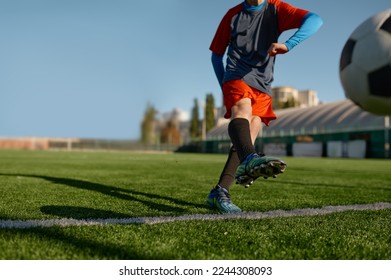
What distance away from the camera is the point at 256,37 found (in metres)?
3.29

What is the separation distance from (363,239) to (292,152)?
3539cm

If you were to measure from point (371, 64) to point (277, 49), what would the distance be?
11.6 feet

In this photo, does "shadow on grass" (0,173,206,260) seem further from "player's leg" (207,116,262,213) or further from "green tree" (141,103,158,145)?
"green tree" (141,103,158,145)

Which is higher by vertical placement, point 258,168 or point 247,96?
point 247,96

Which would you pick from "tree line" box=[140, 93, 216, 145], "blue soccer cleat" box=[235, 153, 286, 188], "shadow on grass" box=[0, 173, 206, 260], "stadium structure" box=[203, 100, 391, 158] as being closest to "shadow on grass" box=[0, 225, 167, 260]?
"shadow on grass" box=[0, 173, 206, 260]

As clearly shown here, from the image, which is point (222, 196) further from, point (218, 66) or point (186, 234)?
point (218, 66)

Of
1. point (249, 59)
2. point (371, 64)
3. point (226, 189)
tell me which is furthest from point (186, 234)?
point (371, 64)

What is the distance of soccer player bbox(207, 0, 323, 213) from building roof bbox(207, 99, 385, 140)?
28954 mm

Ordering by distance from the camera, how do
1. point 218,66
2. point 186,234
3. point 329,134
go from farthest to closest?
point 329,134, point 218,66, point 186,234

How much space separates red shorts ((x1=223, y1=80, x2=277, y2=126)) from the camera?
3.18m

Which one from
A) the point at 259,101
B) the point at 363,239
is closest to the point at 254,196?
the point at 259,101

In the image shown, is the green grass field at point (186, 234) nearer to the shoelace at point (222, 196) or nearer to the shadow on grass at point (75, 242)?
the shadow on grass at point (75, 242)

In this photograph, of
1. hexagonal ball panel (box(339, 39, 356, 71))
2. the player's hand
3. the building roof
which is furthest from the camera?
the building roof

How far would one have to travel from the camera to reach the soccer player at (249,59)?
124 inches
